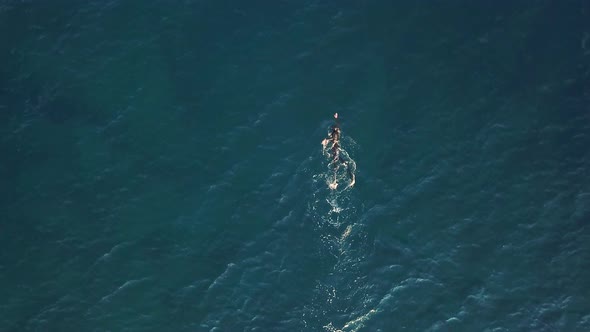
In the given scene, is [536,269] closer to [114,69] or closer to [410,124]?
[410,124]

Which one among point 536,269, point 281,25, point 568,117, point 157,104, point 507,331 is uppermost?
point 281,25

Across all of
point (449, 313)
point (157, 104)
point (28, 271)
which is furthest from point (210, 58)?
point (449, 313)

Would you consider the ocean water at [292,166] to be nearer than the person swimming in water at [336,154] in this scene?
Yes

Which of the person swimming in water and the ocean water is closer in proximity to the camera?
the ocean water

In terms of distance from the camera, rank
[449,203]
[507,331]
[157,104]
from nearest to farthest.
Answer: [507,331] → [449,203] → [157,104]

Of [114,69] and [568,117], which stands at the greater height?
[114,69]

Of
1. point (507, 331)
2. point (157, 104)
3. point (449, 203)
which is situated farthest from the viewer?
point (157, 104)
